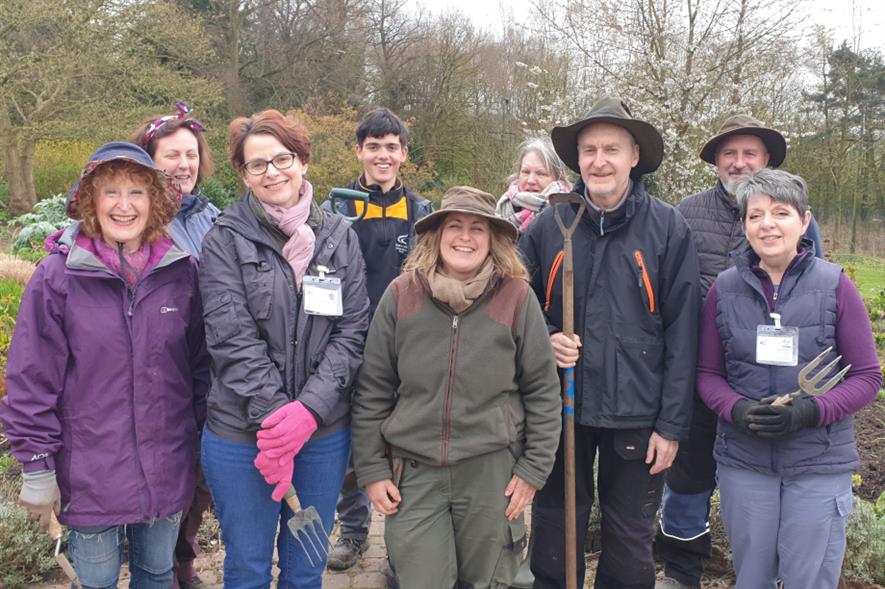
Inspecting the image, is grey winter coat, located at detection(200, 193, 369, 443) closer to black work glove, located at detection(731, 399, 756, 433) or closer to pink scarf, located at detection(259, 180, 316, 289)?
pink scarf, located at detection(259, 180, 316, 289)

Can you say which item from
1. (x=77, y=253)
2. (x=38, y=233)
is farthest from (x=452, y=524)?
(x=38, y=233)

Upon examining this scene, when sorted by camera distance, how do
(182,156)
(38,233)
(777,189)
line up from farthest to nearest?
(38,233), (182,156), (777,189)

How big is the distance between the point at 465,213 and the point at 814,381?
4.80 ft

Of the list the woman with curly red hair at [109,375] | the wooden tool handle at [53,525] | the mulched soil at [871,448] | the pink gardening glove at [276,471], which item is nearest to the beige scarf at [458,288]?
the pink gardening glove at [276,471]

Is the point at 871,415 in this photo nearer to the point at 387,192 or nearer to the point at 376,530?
the point at 376,530

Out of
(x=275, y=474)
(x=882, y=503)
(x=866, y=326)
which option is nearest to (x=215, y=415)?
(x=275, y=474)

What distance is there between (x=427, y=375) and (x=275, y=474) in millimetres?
672

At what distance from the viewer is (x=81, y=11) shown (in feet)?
54.0

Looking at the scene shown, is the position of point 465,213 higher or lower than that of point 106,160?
lower

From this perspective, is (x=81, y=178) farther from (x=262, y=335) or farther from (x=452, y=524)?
(x=452, y=524)

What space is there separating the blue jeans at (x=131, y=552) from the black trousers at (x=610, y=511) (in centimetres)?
160

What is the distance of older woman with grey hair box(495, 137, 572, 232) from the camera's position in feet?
13.3

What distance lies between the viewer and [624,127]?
2949 mm

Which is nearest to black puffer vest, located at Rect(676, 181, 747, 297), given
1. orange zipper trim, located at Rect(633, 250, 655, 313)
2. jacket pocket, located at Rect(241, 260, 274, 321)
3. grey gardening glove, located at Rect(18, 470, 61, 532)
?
orange zipper trim, located at Rect(633, 250, 655, 313)
